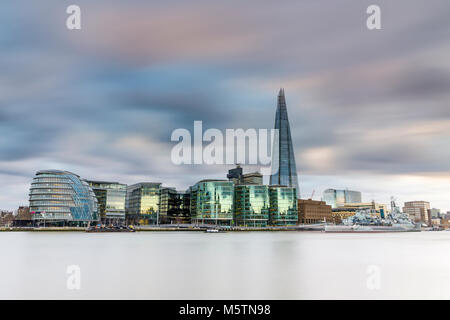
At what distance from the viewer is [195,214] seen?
18562 cm

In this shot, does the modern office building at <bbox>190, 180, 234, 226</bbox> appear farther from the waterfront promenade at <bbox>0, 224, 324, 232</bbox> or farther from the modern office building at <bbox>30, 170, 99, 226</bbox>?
the modern office building at <bbox>30, 170, 99, 226</bbox>

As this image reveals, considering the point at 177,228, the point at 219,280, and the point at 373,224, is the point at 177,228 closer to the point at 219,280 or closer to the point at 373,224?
the point at 373,224

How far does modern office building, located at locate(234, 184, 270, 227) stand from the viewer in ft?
604

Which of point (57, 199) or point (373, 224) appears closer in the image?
point (57, 199)

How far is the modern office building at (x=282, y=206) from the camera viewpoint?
190 metres

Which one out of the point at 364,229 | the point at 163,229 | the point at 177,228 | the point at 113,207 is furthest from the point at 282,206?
the point at 113,207

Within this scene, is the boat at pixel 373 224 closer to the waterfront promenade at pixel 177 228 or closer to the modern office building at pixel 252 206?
the waterfront promenade at pixel 177 228

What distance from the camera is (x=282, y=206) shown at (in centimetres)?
19150

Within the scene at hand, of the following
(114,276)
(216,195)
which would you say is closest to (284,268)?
(114,276)

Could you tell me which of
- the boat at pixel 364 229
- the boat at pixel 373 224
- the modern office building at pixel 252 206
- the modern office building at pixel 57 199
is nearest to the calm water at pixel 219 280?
the boat at pixel 364 229

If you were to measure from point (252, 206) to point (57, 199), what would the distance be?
93.0 m
